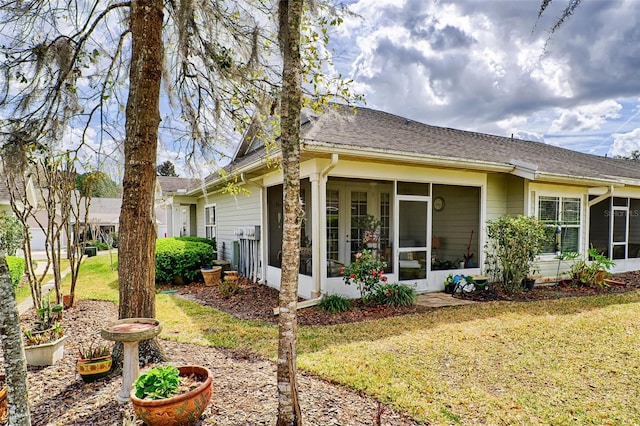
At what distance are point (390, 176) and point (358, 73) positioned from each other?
9.36ft

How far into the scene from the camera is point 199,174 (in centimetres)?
485

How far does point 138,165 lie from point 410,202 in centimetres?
527

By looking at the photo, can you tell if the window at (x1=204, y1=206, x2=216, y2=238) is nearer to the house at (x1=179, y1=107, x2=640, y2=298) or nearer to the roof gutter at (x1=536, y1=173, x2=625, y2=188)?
the house at (x1=179, y1=107, x2=640, y2=298)

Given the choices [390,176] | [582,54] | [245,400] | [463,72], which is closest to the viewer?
[245,400]

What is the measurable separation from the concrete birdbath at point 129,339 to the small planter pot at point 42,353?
4.86ft

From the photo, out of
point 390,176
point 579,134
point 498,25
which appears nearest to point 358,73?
point 498,25

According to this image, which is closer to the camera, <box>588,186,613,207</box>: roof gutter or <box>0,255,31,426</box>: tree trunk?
<box>0,255,31,426</box>: tree trunk

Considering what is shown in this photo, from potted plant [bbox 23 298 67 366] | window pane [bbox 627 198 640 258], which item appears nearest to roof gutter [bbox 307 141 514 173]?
potted plant [bbox 23 298 67 366]

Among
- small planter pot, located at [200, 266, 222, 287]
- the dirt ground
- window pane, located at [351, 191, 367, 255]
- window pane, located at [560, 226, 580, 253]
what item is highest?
window pane, located at [351, 191, 367, 255]

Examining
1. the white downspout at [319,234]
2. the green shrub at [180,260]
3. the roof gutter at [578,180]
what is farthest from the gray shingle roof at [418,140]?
the green shrub at [180,260]

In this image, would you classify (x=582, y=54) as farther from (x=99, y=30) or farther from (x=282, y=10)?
(x=99, y=30)

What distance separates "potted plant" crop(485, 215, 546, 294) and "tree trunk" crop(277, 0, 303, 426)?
6428mm

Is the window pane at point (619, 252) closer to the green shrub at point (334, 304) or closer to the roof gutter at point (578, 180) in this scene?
the roof gutter at point (578, 180)

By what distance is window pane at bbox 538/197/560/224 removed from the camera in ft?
27.7
